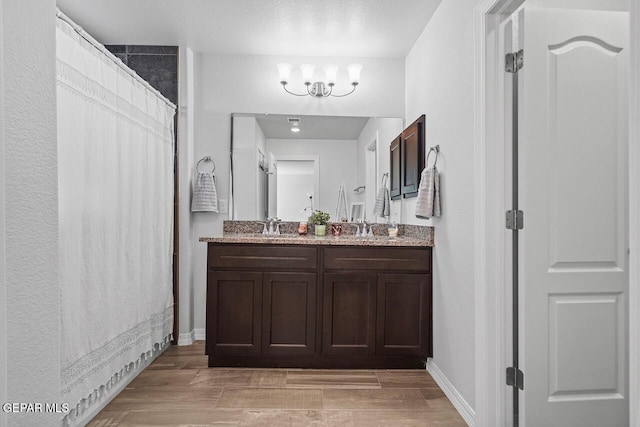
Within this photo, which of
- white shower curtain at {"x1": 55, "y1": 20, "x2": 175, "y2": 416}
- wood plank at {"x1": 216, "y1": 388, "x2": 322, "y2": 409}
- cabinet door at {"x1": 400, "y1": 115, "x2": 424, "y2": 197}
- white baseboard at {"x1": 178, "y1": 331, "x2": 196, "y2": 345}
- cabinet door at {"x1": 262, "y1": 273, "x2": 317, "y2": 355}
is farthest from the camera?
white baseboard at {"x1": 178, "y1": 331, "x2": 196, "y2": 345}

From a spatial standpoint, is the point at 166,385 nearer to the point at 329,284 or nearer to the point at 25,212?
the point at 329,284

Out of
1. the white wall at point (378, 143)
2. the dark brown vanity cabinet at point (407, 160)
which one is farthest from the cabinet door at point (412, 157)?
the white wall at point (378, 143)

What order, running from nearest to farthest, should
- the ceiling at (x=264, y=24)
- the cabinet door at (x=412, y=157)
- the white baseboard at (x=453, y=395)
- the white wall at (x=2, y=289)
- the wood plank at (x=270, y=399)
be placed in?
the white wall at (x=2, y=289), the white baseboard at (x=453, y=395), the wood plank at (x=270, y=399), the ceiling at (x=264, y=24), the cabinet door at (x=412, y=157)

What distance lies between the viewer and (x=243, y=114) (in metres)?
3.32

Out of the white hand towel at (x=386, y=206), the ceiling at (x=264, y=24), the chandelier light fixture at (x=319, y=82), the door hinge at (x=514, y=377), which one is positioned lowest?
the door hinge at (x=514, y=377)

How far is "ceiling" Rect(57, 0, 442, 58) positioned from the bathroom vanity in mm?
1506

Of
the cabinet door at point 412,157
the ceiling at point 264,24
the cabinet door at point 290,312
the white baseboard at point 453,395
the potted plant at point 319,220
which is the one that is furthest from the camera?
the potted plant at point 319,220

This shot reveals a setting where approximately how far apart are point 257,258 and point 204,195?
0.87 meters

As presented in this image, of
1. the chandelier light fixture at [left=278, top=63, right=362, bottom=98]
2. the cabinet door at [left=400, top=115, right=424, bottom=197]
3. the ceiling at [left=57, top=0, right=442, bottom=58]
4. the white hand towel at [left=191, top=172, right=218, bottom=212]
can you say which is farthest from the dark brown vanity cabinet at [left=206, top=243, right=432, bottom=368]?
the ceiling at [left=57, top=0, right=442, bottom=58]

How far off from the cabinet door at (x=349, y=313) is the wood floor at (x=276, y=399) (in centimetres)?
18

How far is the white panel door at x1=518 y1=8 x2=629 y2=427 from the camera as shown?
1729mm

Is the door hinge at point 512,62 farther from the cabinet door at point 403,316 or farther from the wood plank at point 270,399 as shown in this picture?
the wood plank at point 270,399

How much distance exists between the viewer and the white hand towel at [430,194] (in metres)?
2.43

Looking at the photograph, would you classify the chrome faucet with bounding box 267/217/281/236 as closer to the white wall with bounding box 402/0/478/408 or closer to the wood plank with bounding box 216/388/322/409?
the white wall with bounding box 402/0/478/408
